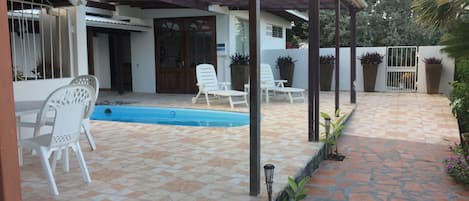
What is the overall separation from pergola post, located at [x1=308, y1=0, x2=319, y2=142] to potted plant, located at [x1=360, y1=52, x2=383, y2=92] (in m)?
7.99

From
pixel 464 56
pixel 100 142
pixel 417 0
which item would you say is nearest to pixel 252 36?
pixel 464 56

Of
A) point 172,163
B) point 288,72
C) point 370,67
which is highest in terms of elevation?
point 370,67

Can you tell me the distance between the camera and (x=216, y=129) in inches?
245

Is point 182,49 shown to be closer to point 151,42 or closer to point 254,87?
point 151,42

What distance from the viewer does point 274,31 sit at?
50.8ft

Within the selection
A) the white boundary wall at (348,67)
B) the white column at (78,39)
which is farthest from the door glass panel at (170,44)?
the white column at (78,39)

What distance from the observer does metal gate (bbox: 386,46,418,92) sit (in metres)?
12.6

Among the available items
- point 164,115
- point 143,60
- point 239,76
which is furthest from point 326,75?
point 164,115

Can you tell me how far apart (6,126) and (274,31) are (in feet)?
48.1

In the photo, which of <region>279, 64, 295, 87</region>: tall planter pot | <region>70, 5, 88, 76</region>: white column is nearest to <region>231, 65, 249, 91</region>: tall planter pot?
<region>279, 64, 295, 87</region>: tall planter pot

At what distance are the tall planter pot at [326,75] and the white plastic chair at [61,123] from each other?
10370 millimetres

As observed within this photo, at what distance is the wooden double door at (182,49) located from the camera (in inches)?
468

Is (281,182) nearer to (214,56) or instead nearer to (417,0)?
(417,0)

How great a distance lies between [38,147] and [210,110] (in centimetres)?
540
